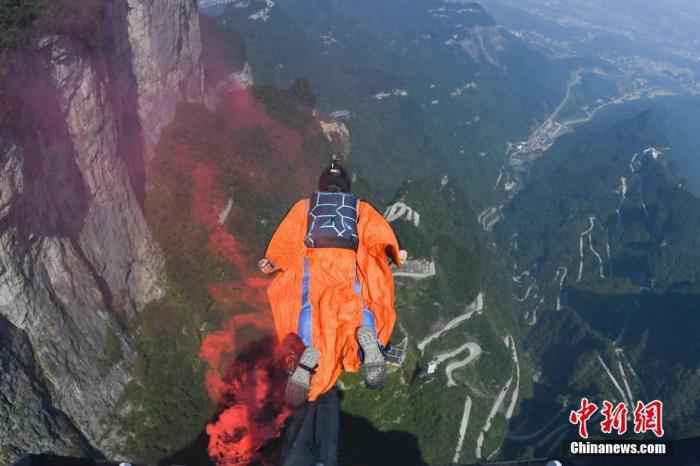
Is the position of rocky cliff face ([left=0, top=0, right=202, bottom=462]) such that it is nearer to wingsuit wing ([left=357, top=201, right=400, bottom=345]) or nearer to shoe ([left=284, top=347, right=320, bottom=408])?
wingsuit wing ([left=357, top=201, right=400, bottom=345])

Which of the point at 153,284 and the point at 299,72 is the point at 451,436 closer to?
the point at 153,284

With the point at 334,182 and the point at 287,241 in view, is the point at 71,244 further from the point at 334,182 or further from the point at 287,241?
the point at 334,182

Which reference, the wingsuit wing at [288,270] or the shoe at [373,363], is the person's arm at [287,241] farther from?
the shoe at [373,363]

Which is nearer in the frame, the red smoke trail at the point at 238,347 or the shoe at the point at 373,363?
the shoe at the point at 373,363

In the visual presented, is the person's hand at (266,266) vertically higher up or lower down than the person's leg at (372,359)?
higher up

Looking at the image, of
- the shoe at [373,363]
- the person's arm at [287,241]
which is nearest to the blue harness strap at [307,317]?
the shoe at [373,363]

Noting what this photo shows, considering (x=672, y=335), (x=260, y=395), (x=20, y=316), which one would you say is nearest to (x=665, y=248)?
(x=672, y=335)

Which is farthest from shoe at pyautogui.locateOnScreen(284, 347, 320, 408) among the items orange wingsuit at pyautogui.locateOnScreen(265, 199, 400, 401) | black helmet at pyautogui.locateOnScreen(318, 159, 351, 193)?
black helmet at pyautogui.locateOnScreen(318, 159, 351, 193)

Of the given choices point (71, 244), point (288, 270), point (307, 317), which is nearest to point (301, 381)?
point (307, 317)
